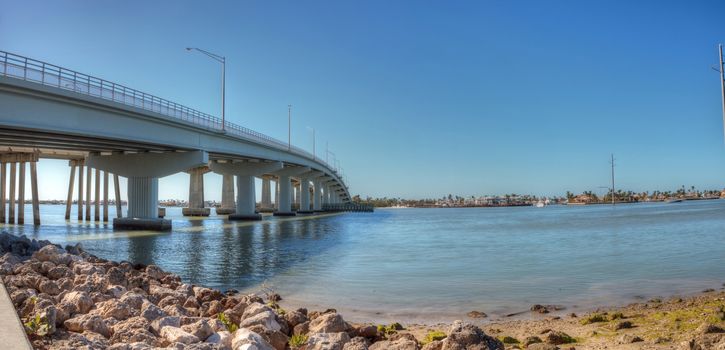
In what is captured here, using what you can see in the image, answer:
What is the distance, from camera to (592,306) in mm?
12727

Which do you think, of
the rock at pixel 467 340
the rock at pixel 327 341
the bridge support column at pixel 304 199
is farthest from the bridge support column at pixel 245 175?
the rock at pixel 467 340

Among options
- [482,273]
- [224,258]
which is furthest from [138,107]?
[482,273]

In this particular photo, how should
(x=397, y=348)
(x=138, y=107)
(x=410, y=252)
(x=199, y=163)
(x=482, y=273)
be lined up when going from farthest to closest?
(x=199, y=163), (x=138, y=107), (x=410, y=252), (x=482, y=273), (x=397, y=348)

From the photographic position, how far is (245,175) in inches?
2940

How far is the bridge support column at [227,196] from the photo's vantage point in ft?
348

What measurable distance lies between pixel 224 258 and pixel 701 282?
759 inches

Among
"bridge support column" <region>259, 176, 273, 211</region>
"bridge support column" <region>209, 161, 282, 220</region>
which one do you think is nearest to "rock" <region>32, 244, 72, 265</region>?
"bridge support column" <region>209, 161, 282, 220</region>

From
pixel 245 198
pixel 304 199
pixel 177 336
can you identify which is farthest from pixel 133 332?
pixel 304 199

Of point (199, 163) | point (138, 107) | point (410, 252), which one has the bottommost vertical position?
point (410, 252)

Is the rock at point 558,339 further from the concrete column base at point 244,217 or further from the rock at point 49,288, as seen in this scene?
the concrete column base at point 244,217

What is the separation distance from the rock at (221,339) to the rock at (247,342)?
0.27ft

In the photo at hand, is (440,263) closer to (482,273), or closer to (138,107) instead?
(482,273)

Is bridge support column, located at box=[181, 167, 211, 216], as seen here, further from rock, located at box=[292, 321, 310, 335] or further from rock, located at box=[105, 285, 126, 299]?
rock, located at box=[292, 321, 310, 335]

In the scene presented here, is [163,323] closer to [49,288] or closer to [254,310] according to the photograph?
[254,310]
